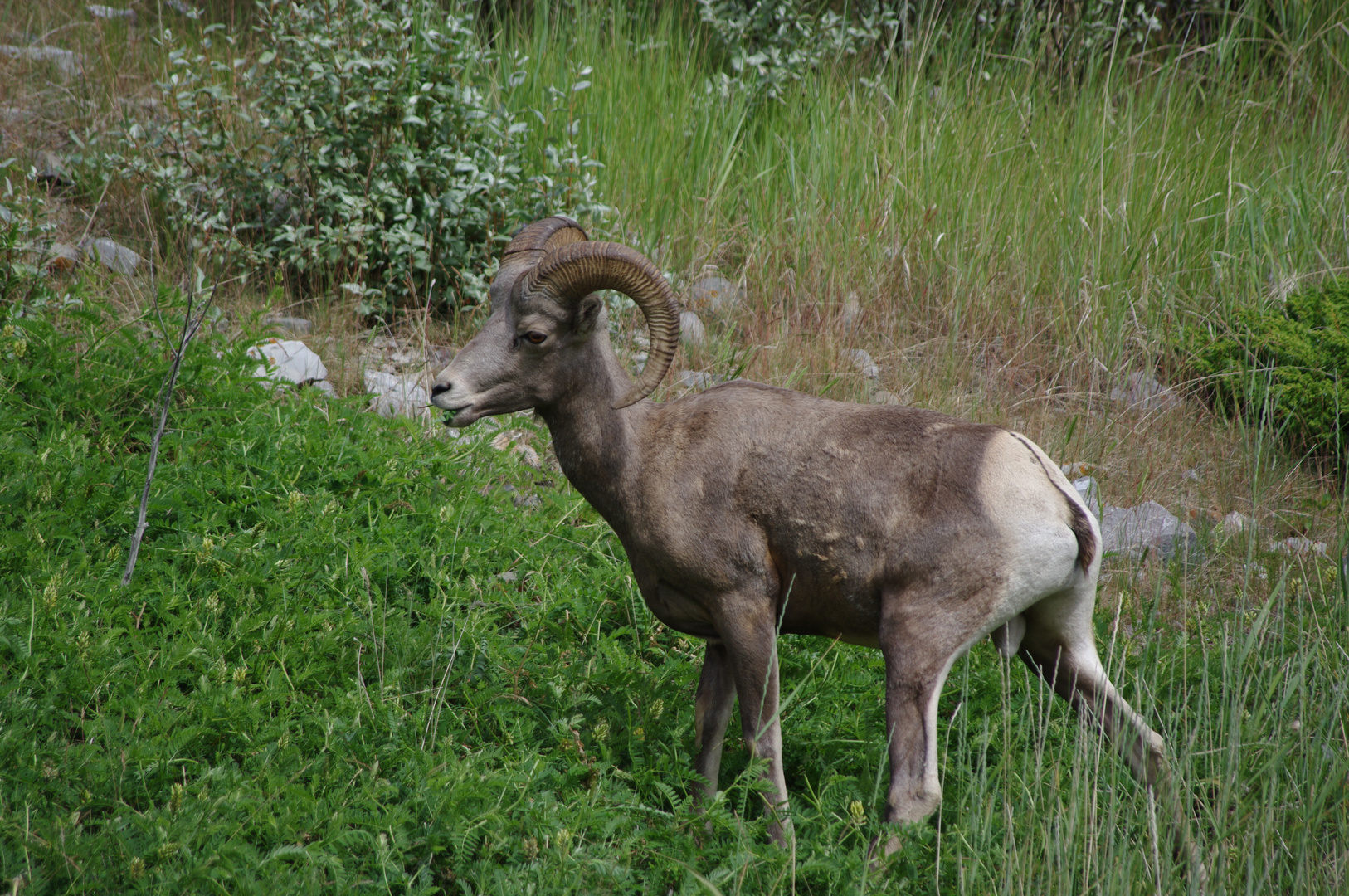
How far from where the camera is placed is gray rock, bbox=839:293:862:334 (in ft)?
24.8

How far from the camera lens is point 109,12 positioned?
9875 millimetres

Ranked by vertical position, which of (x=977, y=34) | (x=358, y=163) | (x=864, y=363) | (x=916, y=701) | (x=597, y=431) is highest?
(x=977, y=34)

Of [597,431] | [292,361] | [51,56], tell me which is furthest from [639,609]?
[51,56]

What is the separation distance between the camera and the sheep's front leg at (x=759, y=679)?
3525mm

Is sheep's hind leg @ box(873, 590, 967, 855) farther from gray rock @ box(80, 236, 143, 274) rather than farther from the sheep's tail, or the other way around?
gray rock @ box(80, 236, 143, 274)

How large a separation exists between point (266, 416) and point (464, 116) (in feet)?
9.44

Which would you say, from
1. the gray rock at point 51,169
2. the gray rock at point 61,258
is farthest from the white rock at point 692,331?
the gray rock at point 51,169

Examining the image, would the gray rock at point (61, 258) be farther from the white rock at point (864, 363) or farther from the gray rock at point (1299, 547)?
the gray rock at point (1299, 547)

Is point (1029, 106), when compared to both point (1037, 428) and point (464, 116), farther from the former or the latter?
point (464, 116)

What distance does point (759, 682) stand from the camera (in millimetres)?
3535

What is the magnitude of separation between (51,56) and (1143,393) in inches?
373

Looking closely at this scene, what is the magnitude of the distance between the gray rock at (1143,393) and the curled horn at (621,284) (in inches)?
181

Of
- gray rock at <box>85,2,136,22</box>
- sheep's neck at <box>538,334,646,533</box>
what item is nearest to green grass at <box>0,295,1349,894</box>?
sheep's neck at <box>538,334,646,533</box>

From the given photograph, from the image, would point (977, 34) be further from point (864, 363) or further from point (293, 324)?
point (293, 324)
